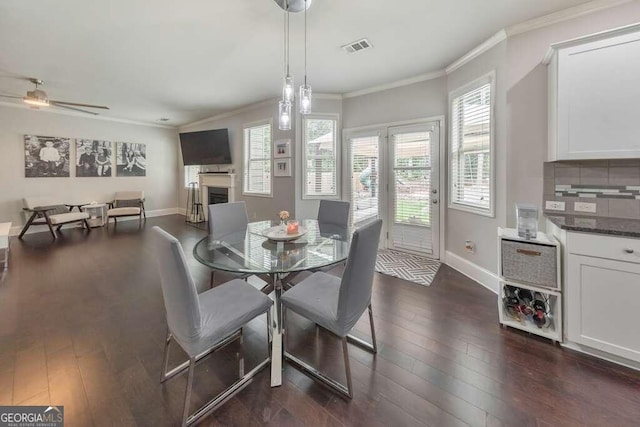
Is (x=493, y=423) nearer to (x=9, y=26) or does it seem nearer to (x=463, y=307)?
(x=463, y=307)

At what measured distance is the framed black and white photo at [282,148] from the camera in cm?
463

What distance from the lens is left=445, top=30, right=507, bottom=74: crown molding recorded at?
103 inches

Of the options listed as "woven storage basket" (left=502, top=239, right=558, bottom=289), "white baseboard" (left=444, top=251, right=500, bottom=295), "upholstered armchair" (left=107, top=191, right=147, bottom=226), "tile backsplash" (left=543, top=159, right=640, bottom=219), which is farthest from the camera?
"upholstered armchair" (left=107, top=191, right=147, bottom=226)

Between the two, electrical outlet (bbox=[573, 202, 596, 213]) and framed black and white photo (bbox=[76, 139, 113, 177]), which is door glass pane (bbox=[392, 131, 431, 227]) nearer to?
electrical outlet (bbox=[573, 202, 596, 213])

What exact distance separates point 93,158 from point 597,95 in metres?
8.76

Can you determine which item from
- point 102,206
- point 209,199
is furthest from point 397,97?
point 102,206

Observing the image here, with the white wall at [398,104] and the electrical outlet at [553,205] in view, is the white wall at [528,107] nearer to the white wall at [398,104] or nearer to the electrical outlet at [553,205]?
the electrical outlet at [553,205]

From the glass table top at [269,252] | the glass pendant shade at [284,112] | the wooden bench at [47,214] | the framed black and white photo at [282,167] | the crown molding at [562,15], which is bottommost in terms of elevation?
the glass table top at [269,252]

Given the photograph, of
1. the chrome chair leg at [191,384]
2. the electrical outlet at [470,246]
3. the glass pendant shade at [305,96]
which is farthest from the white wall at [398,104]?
the chrome chair leg at [191,384]

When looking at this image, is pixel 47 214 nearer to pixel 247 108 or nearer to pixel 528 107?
pixel 247 108

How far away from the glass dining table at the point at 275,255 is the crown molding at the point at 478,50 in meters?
2.52

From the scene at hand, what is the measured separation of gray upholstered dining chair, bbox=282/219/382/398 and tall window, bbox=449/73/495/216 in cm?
206

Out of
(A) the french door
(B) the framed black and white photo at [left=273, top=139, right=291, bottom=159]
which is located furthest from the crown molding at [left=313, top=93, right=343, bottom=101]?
(B) the framed black and white photo at [left=273, top=139, right=291, bottom=159]

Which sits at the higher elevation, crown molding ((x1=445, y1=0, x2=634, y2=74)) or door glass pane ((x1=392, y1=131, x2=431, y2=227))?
crown molding ((x1=445, y1=0, x2=634, y2=74))
